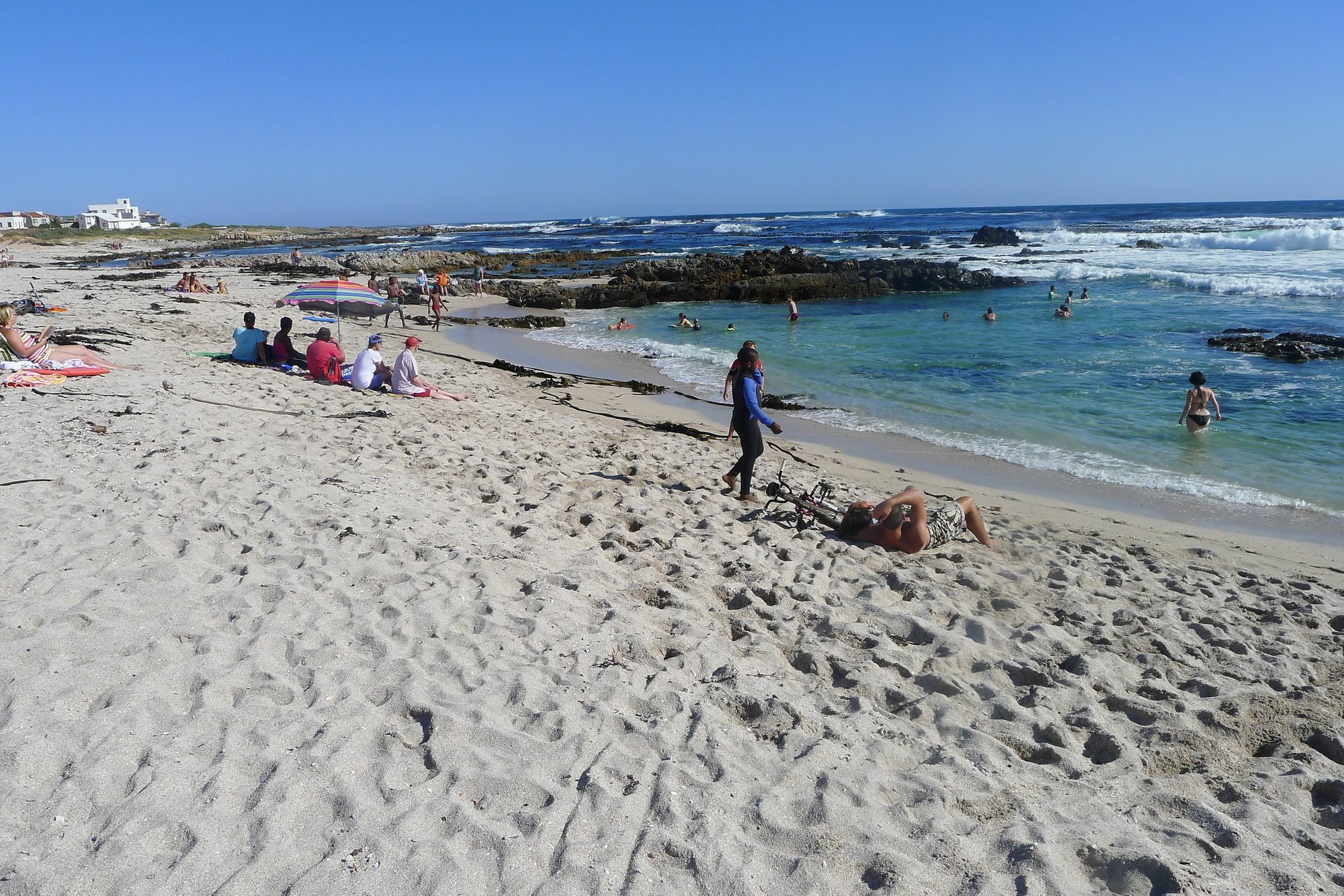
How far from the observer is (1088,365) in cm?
1612

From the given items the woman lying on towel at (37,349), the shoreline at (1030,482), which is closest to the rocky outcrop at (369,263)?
the woman lying on towel at (37,349)

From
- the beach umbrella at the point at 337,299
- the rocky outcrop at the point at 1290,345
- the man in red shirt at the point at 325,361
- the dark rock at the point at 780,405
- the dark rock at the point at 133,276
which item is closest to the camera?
the man in red shirt at the point at 325,361

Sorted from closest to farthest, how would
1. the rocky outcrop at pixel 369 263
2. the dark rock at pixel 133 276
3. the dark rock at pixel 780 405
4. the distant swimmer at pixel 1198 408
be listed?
the distant swimmer at pixel 1198 408 → the dark rock at pixel 780 405 → the dark rock at pixel 133 276 → the rocky outcrop at pixel 369 263

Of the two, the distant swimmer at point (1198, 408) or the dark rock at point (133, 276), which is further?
the dark rock at point (133, 276)

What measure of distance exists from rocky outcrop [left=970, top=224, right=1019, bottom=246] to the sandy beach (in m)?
52.2

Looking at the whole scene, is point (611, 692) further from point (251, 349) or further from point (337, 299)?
point (337, 299)

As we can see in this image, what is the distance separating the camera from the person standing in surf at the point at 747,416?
24.0 ft

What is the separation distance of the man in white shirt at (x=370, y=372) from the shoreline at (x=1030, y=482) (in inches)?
167

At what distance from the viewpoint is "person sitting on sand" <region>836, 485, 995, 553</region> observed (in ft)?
20.7

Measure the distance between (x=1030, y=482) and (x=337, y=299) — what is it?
10.8 m

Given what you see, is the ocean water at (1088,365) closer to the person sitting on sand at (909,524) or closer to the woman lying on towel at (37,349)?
the person sitting on sand at (909,524)

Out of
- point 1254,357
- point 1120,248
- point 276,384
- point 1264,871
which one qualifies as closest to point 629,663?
point 1264,871

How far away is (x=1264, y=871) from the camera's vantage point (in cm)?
296

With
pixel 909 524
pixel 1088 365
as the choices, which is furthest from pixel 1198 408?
pixel 909 524
